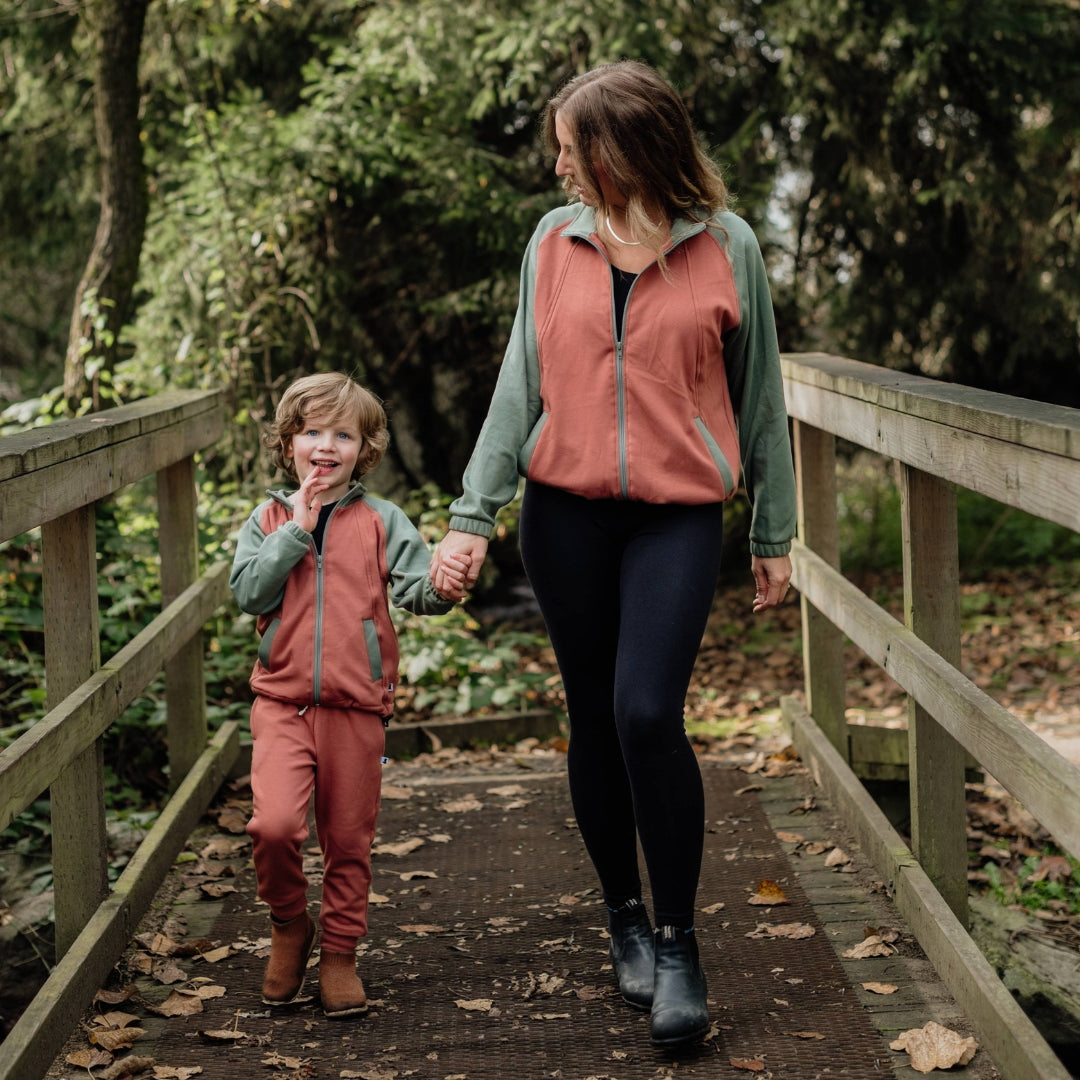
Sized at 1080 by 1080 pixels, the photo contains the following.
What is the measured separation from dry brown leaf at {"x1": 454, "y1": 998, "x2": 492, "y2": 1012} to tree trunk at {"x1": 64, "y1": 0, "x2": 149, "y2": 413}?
5.08 m

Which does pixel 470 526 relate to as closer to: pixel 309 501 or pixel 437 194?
pixel 309 501

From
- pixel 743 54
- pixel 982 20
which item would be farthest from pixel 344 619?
pixel 743 54

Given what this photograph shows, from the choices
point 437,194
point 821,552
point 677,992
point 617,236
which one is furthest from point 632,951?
point 437,194

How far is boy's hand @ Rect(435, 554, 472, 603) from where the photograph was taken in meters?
2.90

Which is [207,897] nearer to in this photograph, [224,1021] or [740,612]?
[224,1021]

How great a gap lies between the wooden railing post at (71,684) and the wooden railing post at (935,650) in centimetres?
195

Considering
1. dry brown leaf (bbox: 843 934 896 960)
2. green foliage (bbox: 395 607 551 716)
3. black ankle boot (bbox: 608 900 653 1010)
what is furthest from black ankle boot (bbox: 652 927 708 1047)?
green foliage (bbox: 395 607 551 716)

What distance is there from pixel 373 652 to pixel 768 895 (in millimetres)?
1373

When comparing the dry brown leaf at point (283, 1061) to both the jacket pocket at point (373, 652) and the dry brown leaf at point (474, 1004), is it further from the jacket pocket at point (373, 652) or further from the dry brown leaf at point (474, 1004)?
the jacket pocket at point (373, 652)

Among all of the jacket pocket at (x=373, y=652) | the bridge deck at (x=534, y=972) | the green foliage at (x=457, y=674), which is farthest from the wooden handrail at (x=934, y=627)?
the green foliage at (x=457, y=674)

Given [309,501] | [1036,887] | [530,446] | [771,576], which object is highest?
[530,446]

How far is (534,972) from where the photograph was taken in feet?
10.9

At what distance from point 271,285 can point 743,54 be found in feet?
12.1

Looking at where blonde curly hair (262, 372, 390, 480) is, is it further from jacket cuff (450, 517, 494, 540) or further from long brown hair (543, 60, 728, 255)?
long brown hair (543, 60, 728, 255)
